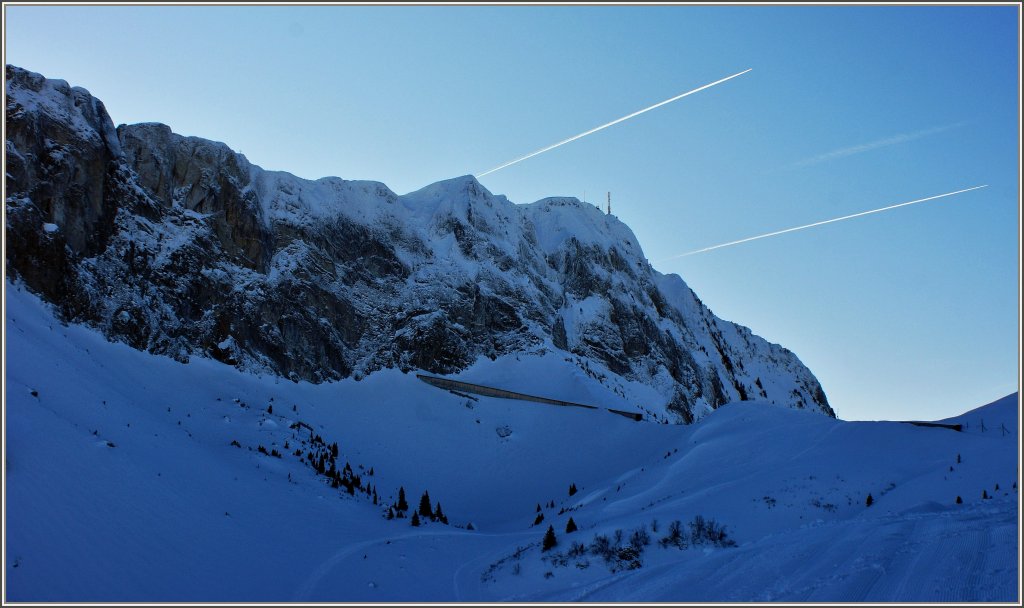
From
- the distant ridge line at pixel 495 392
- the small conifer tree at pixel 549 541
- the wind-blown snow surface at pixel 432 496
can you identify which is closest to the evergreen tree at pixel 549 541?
the small conifer tree at pixel 549 541

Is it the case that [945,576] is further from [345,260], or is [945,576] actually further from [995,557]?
[345,260]

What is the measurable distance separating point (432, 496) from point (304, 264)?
30.5 m

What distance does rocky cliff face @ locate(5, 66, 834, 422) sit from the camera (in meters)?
56.3

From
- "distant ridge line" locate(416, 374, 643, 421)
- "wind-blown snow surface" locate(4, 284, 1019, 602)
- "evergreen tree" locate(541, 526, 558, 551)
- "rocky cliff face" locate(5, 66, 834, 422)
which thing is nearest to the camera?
"wind-blown snow surface" locate(4, 284, 1019, 602)

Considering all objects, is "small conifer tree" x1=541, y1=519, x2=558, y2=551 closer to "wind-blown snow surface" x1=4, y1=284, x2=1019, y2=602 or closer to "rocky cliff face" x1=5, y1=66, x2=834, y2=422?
"wind-blown snow surface" x1=4, y1=284, x2=1019, y2=602

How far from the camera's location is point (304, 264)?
72562mm

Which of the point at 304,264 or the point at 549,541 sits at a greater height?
the point at 304,264

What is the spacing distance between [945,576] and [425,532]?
983 inches

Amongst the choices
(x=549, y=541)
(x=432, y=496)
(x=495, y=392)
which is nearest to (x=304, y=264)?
(x=495, y=392)

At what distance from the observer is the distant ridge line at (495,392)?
69938 mm

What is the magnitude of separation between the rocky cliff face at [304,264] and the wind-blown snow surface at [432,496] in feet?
19.4

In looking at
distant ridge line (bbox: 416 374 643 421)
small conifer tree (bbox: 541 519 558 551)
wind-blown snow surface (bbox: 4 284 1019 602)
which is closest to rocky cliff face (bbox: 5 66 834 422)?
distant ridge line (bbox: 416 374 643 421)

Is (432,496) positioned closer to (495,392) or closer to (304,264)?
(495,392)

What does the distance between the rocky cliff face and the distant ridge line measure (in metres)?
3.50
